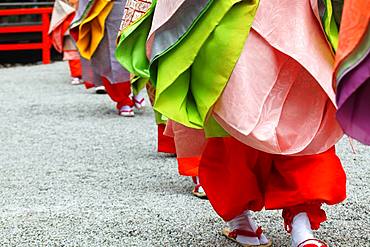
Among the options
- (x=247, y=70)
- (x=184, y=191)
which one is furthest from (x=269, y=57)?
(x=184, y=191)

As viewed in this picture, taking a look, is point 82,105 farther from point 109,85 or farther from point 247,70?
point 247,70

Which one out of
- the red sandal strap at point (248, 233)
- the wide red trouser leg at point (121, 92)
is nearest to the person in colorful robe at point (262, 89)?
the red sandal strap at point (248, 233)

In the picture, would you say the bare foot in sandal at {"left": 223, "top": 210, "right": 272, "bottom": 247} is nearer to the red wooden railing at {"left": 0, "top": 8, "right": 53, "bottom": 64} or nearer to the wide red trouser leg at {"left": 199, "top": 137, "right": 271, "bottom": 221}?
the wide red trouser leg at {"left": 199, "top": 137, "right": 271, "bottom": 221}

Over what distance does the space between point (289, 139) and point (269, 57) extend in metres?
0.26

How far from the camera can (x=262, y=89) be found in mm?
2816

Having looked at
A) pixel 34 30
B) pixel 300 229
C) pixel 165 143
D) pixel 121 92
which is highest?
pixel 300 229

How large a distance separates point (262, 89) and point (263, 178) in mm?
364

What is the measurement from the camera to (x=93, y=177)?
4.66 metres

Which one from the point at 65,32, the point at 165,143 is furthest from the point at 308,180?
the point at 65,32

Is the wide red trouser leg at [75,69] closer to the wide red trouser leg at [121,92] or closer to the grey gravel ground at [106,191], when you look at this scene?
the grey gravel ground at [106,191]

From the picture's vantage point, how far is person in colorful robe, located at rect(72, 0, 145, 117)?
680 centimetres

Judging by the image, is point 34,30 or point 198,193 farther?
point 34,30

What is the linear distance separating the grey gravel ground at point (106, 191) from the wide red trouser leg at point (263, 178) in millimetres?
277

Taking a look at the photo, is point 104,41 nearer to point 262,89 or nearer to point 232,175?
point 232,175
